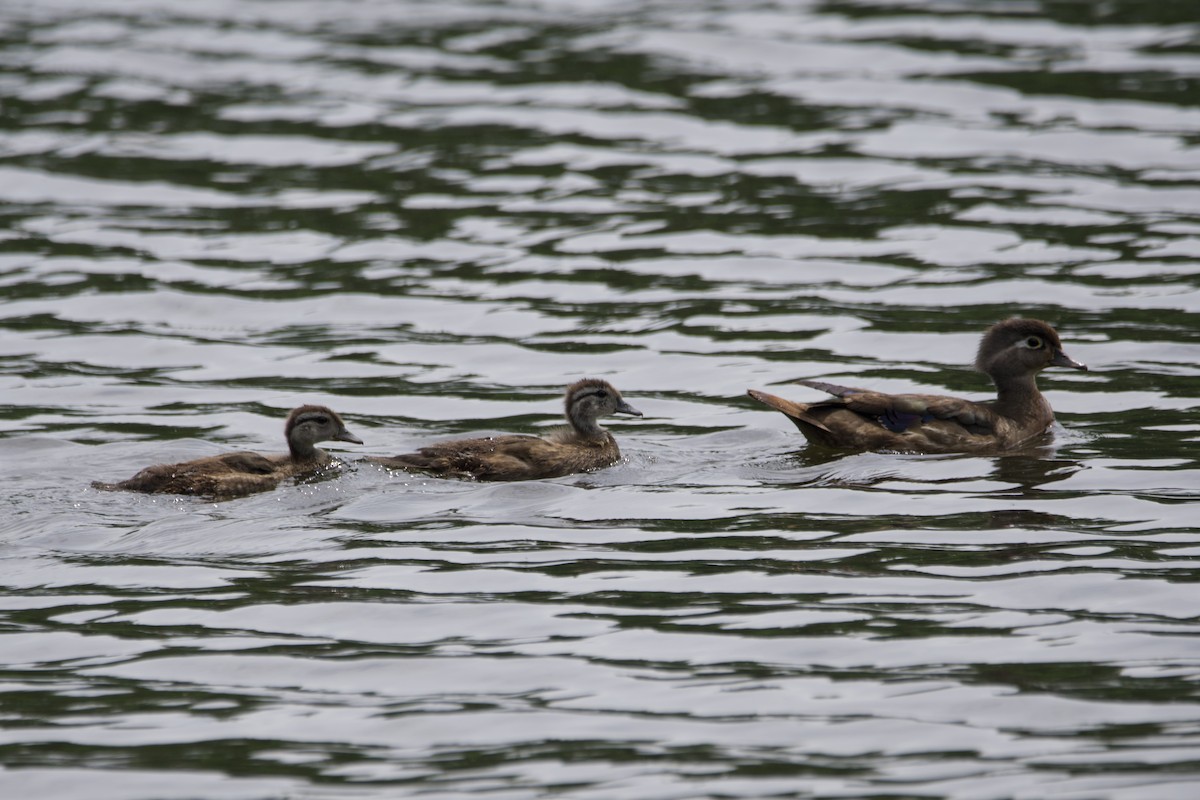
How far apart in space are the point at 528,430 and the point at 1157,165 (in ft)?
32.9

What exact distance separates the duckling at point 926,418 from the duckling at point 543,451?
Answer: 116 centimetres

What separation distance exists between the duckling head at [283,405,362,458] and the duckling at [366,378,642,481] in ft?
1.25

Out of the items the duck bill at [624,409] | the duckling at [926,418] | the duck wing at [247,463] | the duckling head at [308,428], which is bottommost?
the duckling at [926,418]

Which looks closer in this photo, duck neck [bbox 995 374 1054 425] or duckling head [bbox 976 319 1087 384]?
duck neck [bbox 995 374 1054 425]

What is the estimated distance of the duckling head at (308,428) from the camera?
1294 centimetres

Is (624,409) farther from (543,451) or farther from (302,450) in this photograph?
(302,450)

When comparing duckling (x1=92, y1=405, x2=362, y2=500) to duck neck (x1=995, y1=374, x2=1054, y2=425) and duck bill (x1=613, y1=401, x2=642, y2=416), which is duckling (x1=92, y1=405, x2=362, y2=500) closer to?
duck bill (x1=613, y1=401, x2=642, y2=416)

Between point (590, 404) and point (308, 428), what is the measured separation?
2.10 m

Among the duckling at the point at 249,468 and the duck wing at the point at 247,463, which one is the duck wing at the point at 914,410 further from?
the duck wing at the point at 247,463

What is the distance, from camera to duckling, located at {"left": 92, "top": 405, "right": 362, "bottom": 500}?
1241 cm

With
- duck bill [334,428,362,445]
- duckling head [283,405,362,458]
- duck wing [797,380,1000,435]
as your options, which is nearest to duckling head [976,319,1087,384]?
duck wing [797,380,1000,435]

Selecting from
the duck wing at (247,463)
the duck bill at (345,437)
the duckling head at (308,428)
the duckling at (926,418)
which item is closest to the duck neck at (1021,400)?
the duckling at (926,418)

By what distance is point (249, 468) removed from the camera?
41.8ft

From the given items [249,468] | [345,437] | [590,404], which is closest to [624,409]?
[590,404]
